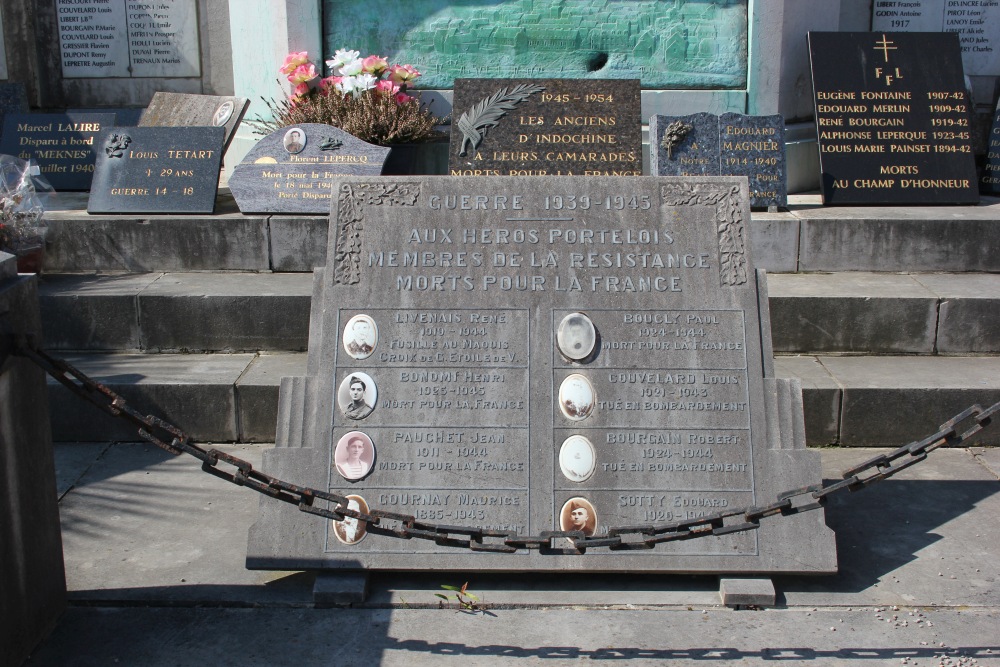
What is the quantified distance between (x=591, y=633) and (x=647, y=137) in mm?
4385

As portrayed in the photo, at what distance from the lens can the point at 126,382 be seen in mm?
4922

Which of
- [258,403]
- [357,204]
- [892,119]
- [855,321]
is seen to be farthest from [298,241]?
[892,119]

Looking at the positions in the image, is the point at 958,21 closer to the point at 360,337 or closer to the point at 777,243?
the point at 777,243

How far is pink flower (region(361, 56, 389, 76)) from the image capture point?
6.64 meters

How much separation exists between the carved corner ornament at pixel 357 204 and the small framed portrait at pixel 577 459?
107 centimetres

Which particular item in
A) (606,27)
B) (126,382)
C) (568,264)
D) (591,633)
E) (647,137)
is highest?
(606,27)

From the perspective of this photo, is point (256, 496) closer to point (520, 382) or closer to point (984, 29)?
point (520, 382)

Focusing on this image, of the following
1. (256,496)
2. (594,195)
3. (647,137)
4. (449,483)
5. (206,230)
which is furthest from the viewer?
(647,137)

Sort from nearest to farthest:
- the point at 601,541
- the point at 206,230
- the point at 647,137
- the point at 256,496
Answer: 1. the point at 601,541
2. the point at 256,496
3. the point at 206,230
4. the point at 647,137

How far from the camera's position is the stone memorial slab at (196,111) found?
6.86 m

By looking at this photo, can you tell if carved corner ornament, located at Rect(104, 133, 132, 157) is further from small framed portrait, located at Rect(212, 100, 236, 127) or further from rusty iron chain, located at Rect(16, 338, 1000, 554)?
rusty iron chain, located at Rect(16, 338, 1000, 554)

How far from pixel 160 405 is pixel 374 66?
2.87m

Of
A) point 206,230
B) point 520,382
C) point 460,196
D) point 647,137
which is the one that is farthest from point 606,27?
point 520,382

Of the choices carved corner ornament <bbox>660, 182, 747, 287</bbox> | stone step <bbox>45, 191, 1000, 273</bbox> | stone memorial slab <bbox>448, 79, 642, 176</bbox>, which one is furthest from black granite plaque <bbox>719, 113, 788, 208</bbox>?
carved corner ornament <bbox>660, 182, 747, 287</bbox>
